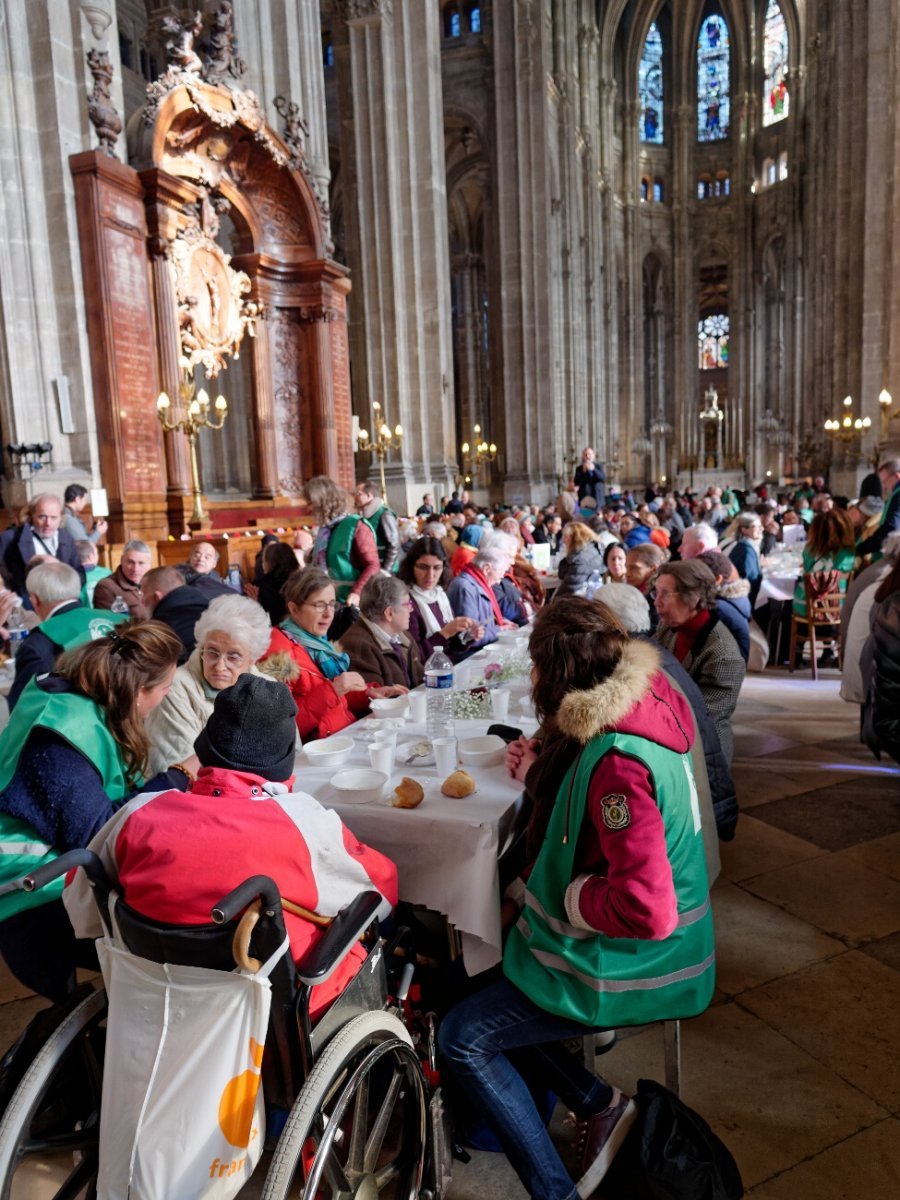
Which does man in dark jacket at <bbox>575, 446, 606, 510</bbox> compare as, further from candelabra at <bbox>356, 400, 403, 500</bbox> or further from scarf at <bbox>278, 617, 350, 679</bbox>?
scarf at <bbox>278, 617, 350, 679</bbox>

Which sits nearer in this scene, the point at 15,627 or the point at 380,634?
the point at 380,634

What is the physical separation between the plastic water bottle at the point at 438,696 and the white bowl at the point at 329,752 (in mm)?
362

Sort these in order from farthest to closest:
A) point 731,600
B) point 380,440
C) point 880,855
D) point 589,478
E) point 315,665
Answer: point 380,440 < point 589,478 < point 731,600 < point 880,855 < point 315,665

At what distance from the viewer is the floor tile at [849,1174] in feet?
7.06

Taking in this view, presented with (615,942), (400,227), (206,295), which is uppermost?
(400,227)

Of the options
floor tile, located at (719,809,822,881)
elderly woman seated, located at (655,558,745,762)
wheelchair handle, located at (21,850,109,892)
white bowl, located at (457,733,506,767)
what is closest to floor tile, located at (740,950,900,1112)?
floor tile, located at (719,809,822,881)

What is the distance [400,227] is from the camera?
1634 cm

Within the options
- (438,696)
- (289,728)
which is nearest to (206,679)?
(438,696)

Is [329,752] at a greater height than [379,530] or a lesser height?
lesser

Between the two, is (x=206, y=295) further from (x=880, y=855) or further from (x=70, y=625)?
(x=880, y=855)

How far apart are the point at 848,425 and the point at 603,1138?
19734 millimetres

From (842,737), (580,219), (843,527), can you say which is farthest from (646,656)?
(580,219)

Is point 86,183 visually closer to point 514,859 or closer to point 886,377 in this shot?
point 514,859

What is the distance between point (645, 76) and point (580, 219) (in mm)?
14599
